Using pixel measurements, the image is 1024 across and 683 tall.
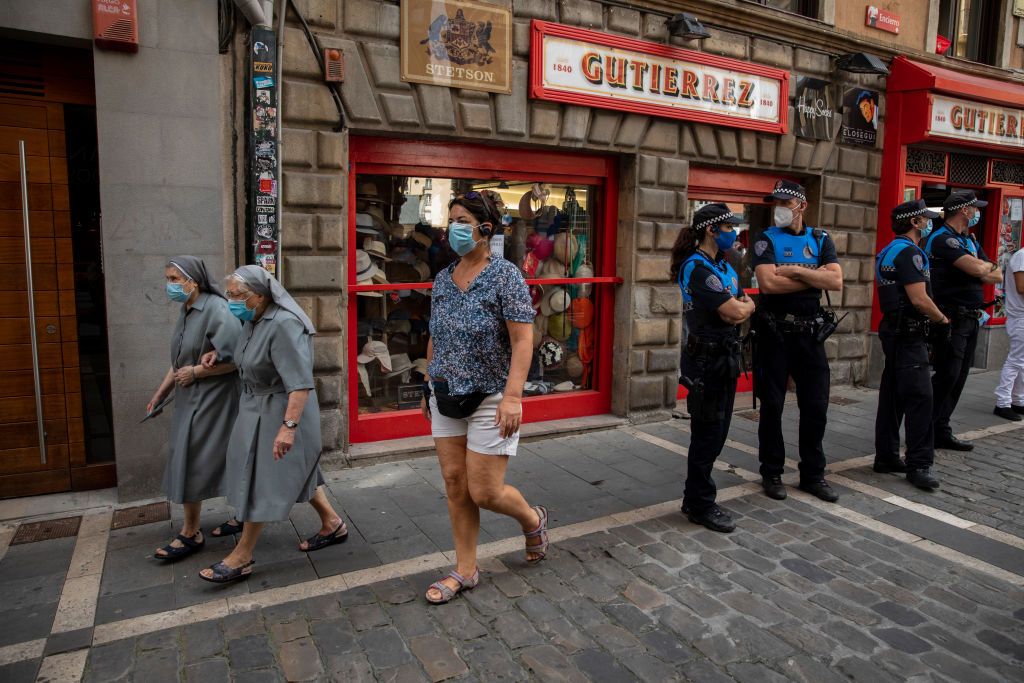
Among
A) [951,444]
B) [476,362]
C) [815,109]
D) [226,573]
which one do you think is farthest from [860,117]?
[226,573]

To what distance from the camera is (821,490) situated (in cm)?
526

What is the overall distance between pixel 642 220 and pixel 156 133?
14.1ft

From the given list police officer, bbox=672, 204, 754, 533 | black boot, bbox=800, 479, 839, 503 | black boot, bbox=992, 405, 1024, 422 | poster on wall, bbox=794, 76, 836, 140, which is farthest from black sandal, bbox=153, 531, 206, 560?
black boot, bbox=992, 405, 1024, 422

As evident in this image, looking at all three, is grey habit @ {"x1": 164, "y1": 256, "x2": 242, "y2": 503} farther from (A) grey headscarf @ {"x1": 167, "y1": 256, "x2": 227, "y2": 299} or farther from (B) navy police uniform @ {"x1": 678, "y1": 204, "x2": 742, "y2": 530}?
(B) navy police uniform @ {"x1": 678, "y1": 204, "x2": 742, "y2": 530}

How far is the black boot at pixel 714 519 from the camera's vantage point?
4.62m

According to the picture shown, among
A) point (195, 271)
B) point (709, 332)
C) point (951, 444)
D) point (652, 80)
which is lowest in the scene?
point (951, 444)

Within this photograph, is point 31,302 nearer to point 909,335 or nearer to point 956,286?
point 909,335

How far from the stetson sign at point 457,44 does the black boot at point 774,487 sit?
3.77 m

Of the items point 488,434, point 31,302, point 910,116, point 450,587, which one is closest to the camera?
point 488,434

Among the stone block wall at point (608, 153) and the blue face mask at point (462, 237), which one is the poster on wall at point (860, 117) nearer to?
the stone block wall at point (608, 153)

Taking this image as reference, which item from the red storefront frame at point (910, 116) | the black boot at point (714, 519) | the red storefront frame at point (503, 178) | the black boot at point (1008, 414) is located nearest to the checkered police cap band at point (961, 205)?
the red storefront frame at point (910, 116)

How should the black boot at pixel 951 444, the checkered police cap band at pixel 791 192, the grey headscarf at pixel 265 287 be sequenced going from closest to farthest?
the grey headscarf at pixel 265 287, the checkered police cap band at pixel 791 192, the black boot at pixel 951 444

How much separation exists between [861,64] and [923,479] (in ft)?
16.9

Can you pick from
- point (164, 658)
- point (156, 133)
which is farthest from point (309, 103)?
point (164, 658)
